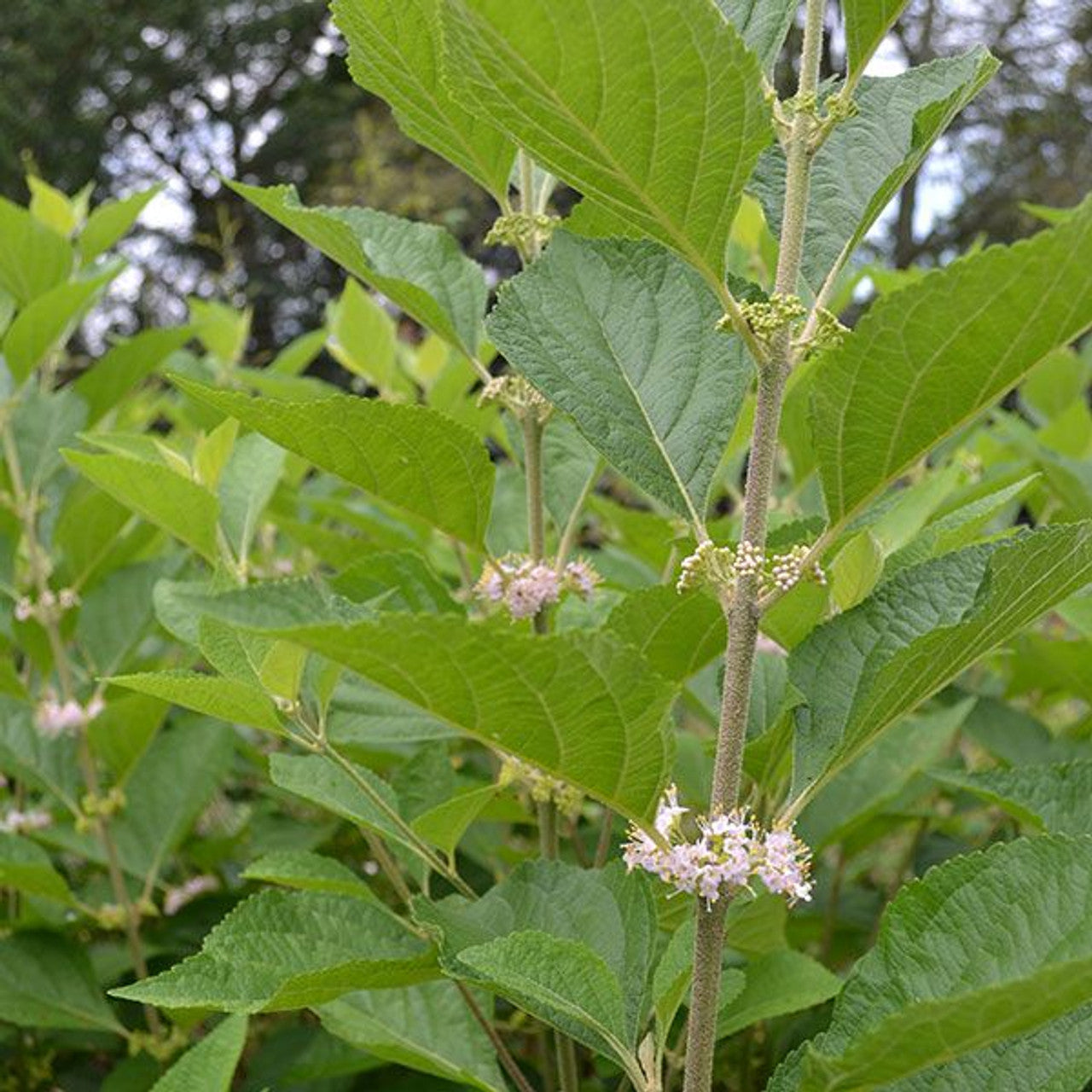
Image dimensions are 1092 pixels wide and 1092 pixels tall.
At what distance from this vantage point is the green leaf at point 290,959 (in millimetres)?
868

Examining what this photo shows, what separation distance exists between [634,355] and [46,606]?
1.07m

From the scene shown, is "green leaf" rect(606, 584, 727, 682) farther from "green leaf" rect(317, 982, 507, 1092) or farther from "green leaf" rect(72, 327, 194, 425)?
"green leaf" rect(72, 327, 194, 425)

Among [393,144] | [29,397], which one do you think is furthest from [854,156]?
[393,144]

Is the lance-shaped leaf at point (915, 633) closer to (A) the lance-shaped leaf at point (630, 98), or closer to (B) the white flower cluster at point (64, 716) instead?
(A) the lance-shaped leaf at point (630, 98)

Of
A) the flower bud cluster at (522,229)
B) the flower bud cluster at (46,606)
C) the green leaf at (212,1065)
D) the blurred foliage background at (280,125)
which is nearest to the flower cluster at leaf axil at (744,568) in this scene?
the flower bud cluster at (522,229)

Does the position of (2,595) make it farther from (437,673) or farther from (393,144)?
(393,144)

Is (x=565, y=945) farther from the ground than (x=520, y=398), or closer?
closer

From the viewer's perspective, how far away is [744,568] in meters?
0.79

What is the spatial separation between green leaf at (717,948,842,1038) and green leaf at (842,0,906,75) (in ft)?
1.97

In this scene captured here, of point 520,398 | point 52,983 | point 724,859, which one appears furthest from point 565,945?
point 52,983

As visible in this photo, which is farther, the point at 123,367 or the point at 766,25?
the point at 123,367

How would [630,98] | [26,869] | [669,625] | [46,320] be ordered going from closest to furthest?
[630,98], [669,625], [26,869], [46,320]

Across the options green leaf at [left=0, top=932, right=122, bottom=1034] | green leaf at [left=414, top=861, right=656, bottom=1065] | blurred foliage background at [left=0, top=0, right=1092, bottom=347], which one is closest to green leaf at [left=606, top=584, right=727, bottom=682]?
green leaf at [left=414, top=861, right=656, bottom=1065]

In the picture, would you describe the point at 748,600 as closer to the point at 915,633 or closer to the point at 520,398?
the point at 915,633
